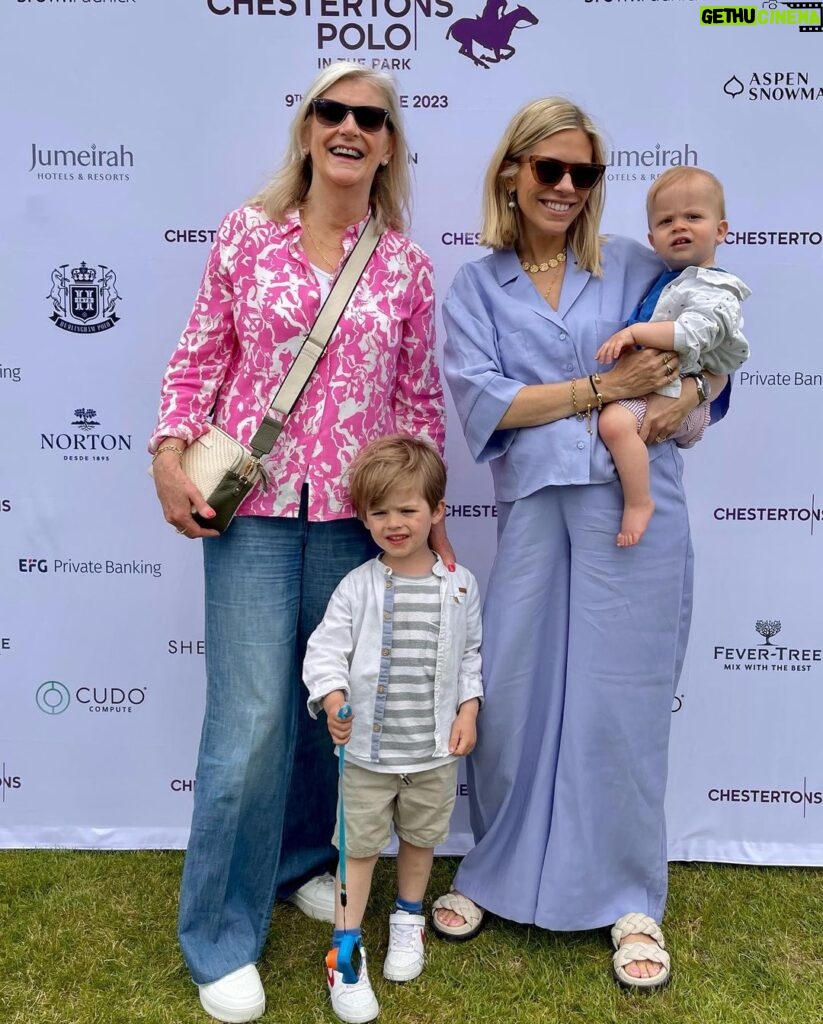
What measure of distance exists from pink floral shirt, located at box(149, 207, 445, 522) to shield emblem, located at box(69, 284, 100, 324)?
0.87 meters

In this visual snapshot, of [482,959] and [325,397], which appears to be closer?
[325,397]

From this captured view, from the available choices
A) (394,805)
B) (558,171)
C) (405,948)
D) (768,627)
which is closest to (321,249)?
(558,171)

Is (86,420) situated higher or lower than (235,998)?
higher

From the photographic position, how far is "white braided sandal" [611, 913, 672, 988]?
2.49 m

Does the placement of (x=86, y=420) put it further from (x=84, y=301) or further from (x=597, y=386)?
(x=597, y=386)

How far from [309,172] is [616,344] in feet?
3.00

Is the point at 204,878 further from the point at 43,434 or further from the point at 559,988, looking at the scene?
the point at 43,434

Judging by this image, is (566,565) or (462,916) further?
(462,916)

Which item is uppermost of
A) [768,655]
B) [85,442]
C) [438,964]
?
[85,442]

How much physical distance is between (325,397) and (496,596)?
2.29ft

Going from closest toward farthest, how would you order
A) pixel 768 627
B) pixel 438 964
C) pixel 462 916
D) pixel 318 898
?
pixel 438 964, pixel 462 916, pixel 318 898, pixel 768 627

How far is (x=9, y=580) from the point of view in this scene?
3250 mm

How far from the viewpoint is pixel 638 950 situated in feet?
8.32

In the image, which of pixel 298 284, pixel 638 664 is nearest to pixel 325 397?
pixel 298 284
